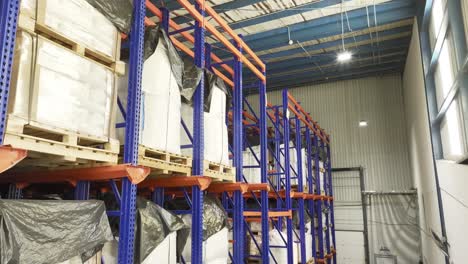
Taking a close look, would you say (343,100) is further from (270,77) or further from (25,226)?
(25,226)

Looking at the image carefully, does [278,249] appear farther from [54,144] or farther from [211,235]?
[54,144]

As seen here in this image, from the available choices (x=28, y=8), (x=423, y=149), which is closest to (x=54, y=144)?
(x=28, y=8)

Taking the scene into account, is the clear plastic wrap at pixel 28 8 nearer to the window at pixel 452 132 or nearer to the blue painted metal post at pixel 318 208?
the window at pixel 452 132

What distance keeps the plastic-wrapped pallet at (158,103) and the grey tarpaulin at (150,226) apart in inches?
28.9

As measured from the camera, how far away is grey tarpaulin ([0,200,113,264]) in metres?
2.57

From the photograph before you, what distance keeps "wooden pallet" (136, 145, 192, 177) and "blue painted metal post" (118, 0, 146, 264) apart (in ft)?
0.76

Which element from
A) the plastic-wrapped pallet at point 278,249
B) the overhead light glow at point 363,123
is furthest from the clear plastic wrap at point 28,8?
the overhead light glow at point 363,123

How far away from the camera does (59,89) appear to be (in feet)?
9.88

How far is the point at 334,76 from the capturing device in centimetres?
1562

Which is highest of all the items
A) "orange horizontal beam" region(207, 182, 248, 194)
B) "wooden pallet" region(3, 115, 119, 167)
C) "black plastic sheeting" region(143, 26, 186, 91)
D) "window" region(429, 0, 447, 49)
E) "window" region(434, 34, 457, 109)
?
"window" region(429, 0, 447, 49)

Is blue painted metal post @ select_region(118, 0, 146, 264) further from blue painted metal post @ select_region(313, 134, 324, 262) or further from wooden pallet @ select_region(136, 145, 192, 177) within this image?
blue painted metal post @ select_region(313, 134, 324, 262)

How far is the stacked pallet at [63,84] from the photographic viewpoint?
2773 mm

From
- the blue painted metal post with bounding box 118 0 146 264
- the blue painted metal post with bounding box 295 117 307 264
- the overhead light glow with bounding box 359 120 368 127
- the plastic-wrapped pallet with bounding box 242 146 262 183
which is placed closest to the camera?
the blue painted metal post with bounding box 118 0 146 264

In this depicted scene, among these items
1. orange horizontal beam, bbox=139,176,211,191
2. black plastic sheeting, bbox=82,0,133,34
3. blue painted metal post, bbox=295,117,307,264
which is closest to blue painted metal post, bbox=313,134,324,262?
blue painted metal post, bbox=295,117,307,264
